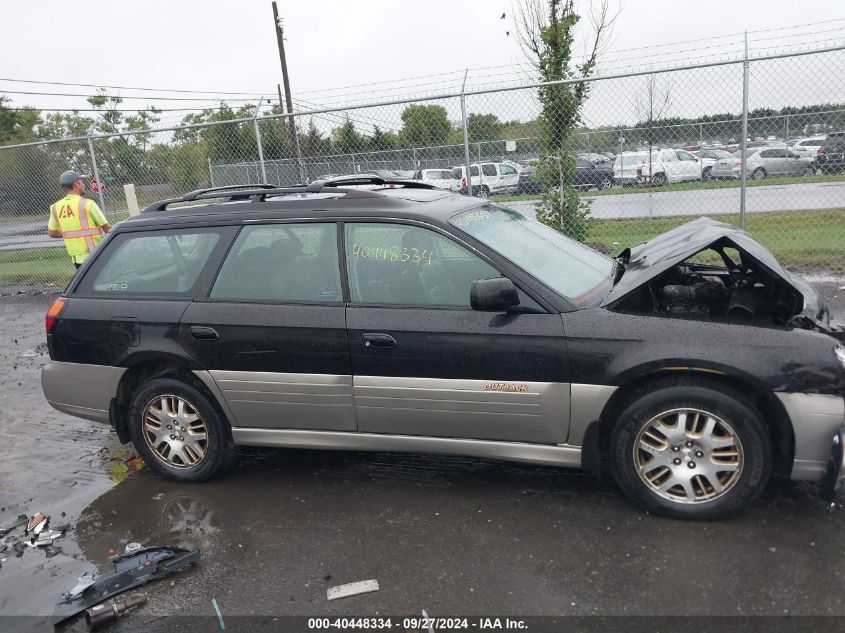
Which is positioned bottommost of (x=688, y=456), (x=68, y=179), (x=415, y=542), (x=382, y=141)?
(x=415, y=542)

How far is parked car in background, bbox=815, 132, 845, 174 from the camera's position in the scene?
28.9 ft

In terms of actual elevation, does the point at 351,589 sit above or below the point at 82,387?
below

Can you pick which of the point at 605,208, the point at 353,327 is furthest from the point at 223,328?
the point at 605,208

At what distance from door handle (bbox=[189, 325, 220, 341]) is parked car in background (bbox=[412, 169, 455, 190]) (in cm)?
669

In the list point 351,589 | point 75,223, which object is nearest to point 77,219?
point 75,223

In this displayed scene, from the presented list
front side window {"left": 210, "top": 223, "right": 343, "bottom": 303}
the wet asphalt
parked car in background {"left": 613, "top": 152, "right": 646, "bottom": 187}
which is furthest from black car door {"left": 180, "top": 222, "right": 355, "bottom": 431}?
parked car in background {"left": 613, "top": 152, "right": 646, "bottom": 187}

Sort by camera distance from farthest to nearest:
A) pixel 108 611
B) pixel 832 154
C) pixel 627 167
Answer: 1. pixel 627 167
2. pixel 832 154
3. pixel 108 611

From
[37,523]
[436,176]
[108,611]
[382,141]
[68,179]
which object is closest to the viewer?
[108,611]

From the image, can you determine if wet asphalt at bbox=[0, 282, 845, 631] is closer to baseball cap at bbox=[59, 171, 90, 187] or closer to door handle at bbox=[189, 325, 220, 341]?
door handle at bbox=[189, 325, 220, 341]

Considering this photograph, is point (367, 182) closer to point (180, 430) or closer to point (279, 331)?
point (279, 331)

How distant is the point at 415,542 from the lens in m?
3.45

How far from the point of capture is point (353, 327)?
3771 mm

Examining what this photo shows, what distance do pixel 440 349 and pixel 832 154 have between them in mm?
8137

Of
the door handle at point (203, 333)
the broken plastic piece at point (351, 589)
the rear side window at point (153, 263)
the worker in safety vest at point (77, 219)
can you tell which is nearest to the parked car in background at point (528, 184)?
the worker in safety vest at point (77, 219)
